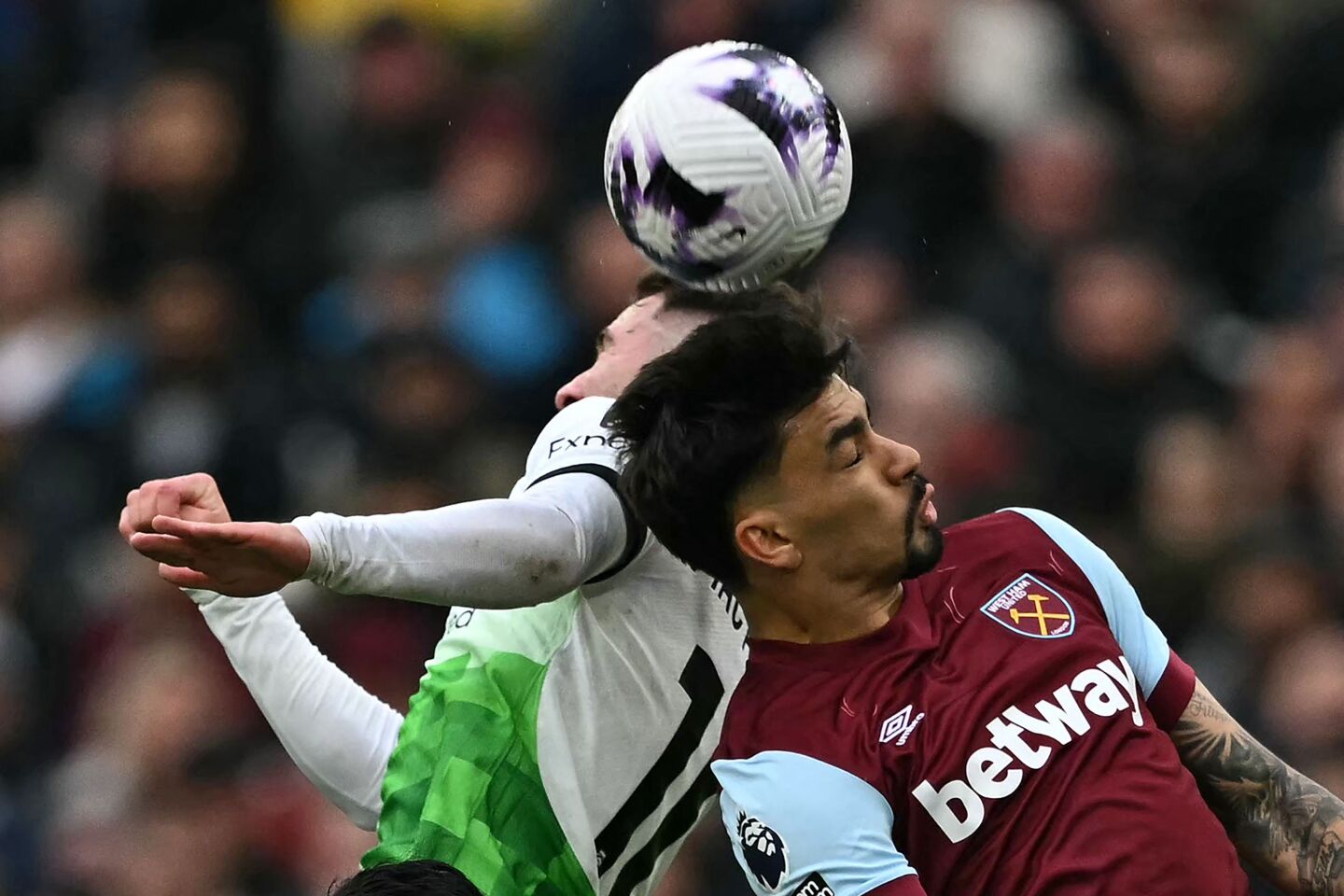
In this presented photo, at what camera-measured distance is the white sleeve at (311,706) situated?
13.4 feet

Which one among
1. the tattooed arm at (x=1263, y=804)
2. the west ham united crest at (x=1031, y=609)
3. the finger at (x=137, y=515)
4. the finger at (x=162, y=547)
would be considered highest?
the finger at (x=137, y=515)

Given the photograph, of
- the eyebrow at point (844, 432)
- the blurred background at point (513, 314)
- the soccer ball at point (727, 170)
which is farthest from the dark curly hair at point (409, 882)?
the blurred background at point (513, 314)

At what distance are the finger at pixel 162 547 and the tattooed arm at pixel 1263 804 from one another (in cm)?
160

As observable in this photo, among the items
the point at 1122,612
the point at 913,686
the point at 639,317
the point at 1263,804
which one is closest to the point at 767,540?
the point at 913,686

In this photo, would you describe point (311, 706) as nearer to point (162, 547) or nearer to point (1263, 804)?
point (162, 547)

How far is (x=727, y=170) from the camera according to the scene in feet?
11.9

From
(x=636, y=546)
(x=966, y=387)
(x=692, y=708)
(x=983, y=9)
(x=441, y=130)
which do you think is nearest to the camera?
(x=636, y=546)

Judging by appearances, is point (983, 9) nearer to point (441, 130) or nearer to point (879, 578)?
point (441, 130)

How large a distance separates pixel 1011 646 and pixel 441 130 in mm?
5038

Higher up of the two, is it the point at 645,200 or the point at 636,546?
the point at 645,200

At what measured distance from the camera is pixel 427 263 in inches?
301

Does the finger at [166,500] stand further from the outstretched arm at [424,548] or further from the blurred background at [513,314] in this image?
the blurred background at [513,314]

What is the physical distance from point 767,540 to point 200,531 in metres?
0.86

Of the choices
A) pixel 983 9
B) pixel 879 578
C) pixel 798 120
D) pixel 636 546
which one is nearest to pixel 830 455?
pixel 879 578
